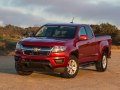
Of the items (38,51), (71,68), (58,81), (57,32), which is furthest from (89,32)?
(58,81)

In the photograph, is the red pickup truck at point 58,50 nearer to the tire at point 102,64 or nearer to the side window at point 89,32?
the side window at point 89,32

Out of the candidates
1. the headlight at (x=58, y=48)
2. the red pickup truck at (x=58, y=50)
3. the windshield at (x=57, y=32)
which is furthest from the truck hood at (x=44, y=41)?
the windshield at (x=57, y=32)

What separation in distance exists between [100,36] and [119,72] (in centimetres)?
164

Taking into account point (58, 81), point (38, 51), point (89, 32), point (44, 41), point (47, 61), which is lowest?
point (58, 81)

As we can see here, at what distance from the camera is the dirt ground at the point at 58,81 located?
13.4m

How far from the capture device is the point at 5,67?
19266 mm

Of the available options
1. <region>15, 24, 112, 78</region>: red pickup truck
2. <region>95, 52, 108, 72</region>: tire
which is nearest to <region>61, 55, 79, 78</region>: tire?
<region>15, 24, 112, 78</region>: red pickup truck

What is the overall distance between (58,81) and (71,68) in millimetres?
1123

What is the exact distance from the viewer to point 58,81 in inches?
583

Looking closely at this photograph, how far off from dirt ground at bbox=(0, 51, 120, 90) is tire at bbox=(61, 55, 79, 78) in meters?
0.18

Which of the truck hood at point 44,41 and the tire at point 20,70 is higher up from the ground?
the truck hood at point 44,41

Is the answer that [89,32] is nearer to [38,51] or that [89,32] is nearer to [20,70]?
[38,51]

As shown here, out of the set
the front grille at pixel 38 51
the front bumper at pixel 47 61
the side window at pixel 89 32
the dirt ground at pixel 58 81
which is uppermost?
the side window at pixel 89 32

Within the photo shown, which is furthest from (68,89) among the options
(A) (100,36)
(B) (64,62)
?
(A) (100,36)
